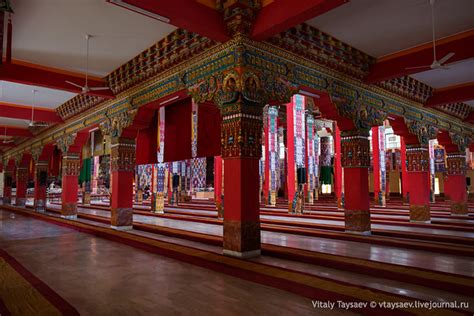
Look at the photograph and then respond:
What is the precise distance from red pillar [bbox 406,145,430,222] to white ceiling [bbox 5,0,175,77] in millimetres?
6557

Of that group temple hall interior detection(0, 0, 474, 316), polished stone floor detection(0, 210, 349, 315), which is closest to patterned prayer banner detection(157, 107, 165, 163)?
temple hall interior detection(0, 0, 474, 316)

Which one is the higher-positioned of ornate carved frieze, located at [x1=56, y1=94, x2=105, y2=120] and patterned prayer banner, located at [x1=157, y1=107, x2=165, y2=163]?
ornate carved frieze, located at [x1=56, y1=94, x2=105, y2=120]

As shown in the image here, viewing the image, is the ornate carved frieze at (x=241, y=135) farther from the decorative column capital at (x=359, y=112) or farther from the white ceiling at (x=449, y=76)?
the white ceiling at (x=449, y=76)

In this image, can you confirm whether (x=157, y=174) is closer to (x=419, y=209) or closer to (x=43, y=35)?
(x=43, y=35)

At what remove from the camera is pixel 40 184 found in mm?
13102

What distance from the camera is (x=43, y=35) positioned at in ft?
17.8

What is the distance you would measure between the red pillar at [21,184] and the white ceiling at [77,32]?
1165 centimetres

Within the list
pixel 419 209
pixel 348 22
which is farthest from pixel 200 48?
pixel 419 209

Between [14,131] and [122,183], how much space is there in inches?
327

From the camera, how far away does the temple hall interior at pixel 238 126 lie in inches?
126

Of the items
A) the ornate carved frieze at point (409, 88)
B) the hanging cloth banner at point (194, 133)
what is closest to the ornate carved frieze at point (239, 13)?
the hanging cloth banner at point (194, 133)

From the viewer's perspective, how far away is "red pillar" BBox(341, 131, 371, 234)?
6328 millimetres

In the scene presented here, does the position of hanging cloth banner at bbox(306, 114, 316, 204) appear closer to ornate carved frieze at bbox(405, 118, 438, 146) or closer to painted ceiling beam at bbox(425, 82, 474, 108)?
ornate carved frieze at bbox(405, 118, 438, 146)

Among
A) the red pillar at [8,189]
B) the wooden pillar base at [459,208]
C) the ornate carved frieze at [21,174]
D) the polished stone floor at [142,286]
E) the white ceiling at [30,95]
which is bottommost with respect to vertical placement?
the polished stone floor at [142,286]
